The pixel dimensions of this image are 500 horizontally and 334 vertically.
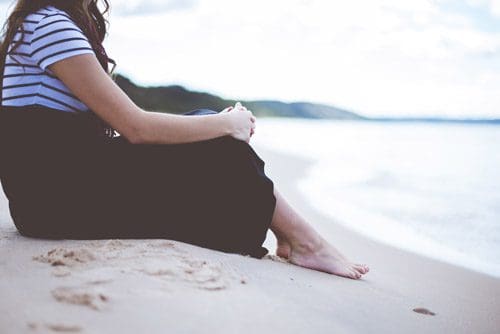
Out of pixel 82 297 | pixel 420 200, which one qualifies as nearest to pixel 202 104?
pixel 420 200

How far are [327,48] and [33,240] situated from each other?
38.1ft

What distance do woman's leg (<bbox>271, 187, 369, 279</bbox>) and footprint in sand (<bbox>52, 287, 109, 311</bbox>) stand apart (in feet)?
3.27

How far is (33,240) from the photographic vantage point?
2008 mm

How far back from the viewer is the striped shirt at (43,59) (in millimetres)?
1788

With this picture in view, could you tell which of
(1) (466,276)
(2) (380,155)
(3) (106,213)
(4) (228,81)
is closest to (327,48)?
(2) (380,155)

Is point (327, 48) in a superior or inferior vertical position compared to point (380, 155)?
superior

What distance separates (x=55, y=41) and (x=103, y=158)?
1.46 ft

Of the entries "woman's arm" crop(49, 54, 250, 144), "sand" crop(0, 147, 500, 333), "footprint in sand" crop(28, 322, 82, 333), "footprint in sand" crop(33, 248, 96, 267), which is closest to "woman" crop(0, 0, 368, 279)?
"woman's arm" crop(49, 54, 250, 144)

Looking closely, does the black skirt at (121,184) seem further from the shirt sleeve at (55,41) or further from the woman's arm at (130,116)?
the shirt sleeve at (55,41)

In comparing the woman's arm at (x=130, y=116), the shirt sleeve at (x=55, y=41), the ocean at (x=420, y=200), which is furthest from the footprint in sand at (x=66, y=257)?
the ocean at (x=420, y=200)

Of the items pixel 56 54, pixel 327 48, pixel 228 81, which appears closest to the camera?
pixel 56 54

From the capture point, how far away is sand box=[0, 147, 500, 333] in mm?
1268

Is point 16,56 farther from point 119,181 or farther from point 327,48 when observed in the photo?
point 327,48

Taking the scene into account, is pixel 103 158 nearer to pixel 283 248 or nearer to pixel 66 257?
pixel 66 257
